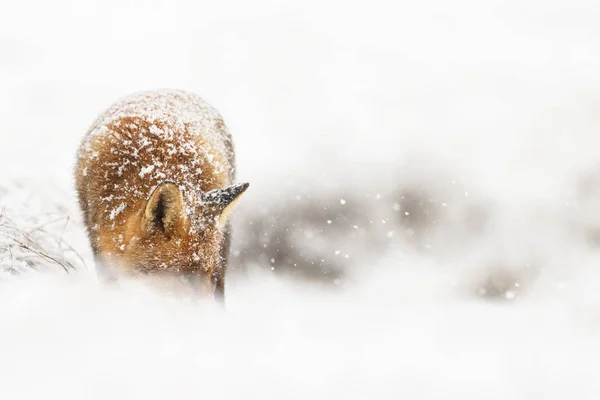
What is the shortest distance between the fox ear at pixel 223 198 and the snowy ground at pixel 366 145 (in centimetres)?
68

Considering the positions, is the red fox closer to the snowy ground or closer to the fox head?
the fox head

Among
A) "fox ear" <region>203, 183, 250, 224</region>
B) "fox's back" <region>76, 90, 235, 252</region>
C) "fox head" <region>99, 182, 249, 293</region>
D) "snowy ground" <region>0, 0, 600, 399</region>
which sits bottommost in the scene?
"fox head" <region>99, 182, 249, 293</region>

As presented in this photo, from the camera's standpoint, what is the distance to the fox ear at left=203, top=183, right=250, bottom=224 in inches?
126

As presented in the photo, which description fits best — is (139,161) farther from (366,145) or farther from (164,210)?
(366,145)

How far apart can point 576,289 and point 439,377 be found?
133 inches

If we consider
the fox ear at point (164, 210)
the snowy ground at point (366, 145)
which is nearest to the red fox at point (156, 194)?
the fox ear at point (164, 210)

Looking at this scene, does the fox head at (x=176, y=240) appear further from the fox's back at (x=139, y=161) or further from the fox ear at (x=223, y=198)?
the fox's back at (x=139, y=161)

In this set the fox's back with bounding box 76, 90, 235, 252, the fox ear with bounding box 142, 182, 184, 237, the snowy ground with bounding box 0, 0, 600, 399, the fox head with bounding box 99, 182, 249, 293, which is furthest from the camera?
the snowy ground with bounding box 0, 0, 600, 399

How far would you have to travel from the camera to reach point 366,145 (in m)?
6.19

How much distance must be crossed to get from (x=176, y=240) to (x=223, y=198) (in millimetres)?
422

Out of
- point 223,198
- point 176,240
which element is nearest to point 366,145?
point 223,198

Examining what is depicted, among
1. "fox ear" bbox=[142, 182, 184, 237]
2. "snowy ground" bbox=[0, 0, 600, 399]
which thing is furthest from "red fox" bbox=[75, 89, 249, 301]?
"snowy ground" bbox=[0, 0, 600, 399]

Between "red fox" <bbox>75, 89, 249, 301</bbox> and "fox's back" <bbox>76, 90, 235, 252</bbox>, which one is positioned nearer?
"red fox" <bbox>75, 89, 249, 301</bbox>

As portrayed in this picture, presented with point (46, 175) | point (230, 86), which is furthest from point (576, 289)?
point (46, 175)
